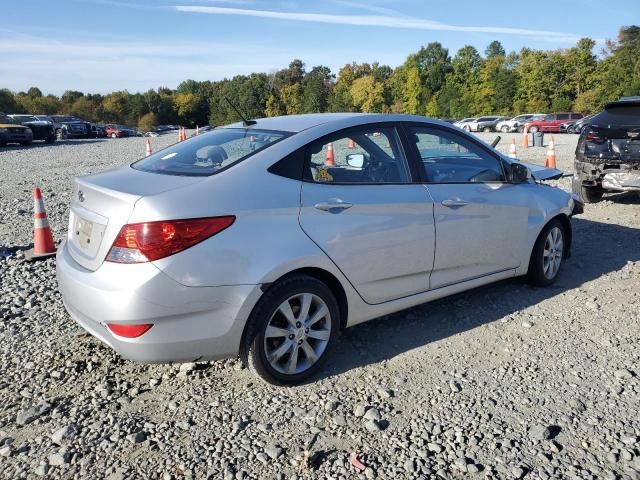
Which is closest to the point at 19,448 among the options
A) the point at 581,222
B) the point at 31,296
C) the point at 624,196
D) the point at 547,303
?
the point at 31,296

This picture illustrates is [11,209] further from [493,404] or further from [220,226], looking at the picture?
[493,404]

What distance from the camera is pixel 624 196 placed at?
9.78 m

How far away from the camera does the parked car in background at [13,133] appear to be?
26.5m

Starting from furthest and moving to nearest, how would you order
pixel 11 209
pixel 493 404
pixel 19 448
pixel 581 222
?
1. pixel 11 209
2. pixel 581 222
3. pixel 493 404
4. pixel 19 448

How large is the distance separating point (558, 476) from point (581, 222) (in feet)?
19.6

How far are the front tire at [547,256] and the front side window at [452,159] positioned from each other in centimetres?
77

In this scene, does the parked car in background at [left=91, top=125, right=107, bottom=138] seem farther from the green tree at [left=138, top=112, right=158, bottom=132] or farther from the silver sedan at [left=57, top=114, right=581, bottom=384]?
the silver sedan at [left=57, top=114, right=581, bottom=384]

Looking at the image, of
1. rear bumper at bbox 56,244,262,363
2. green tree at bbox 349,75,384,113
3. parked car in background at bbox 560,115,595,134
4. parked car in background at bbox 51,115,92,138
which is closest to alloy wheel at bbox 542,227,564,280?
rear bumper at bbox 56,244,262,363

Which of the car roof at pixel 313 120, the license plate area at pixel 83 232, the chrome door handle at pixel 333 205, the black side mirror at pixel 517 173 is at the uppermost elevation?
the car roof at pixel 313 120

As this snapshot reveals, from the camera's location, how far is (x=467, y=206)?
422 cm

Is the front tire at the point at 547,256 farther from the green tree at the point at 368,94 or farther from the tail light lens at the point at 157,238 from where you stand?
the green tree at the point at 368,94

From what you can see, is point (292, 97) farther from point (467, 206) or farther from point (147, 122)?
point (467, 206)

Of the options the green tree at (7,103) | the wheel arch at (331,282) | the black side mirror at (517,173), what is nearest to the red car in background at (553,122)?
the black side mirror at (517,173)

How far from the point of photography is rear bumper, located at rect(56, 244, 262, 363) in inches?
114
